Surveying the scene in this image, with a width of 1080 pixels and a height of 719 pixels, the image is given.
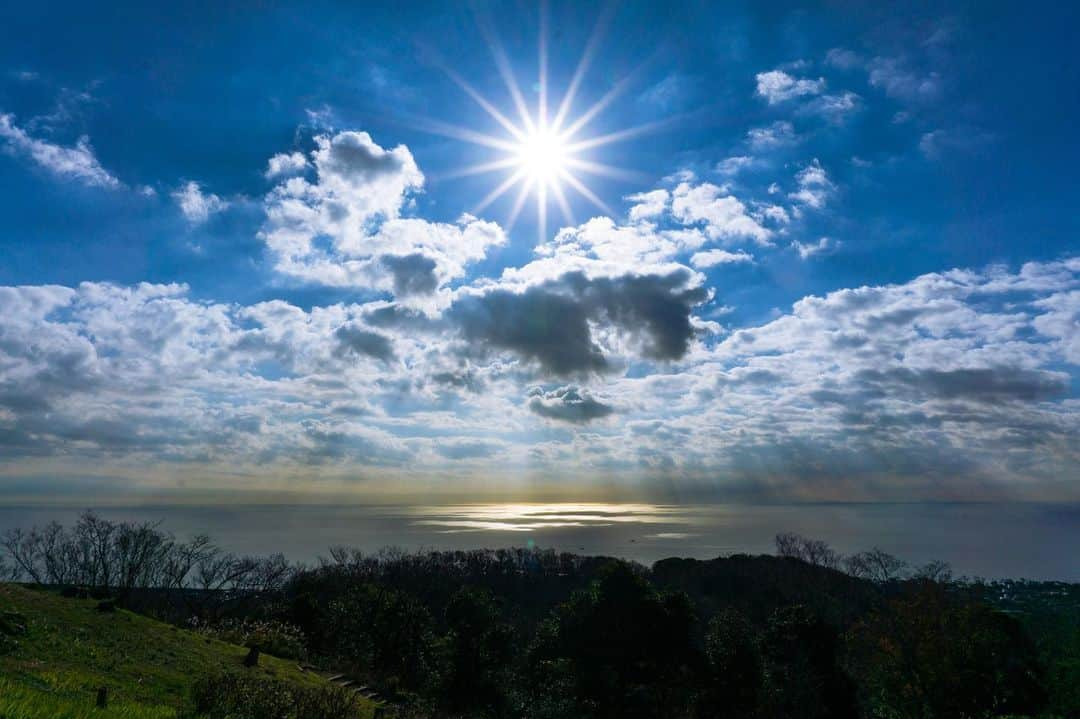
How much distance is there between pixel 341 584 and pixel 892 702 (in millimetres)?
65179

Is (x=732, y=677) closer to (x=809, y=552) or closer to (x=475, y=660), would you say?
(x=475, y=660)

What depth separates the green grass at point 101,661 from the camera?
317 inches

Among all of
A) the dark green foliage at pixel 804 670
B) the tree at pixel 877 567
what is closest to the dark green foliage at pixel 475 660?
the dark green foliage at pixel 804 670

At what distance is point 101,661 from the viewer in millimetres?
17203

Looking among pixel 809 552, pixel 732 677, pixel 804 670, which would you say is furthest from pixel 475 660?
pixel 809 552

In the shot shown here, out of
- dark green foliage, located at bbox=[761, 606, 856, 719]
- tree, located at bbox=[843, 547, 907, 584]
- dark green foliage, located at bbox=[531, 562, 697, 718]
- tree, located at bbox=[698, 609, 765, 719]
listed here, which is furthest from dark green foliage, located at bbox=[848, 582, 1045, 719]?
tree, located at bbox=[843, 547, 907, 584]

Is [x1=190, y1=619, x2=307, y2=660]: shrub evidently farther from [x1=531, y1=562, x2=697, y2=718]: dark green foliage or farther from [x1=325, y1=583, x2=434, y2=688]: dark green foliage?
[x1=325, y1=583, x2=434, y2=688]: dark green foliage

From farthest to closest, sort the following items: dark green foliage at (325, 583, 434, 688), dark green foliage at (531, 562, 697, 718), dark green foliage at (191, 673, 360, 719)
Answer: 1. dark green foliage at (325, 583, 434, 688)
2. dark green foliage at (531, 562, 697, 718)
3. dark green foliage at (191, 673, 360, 719)

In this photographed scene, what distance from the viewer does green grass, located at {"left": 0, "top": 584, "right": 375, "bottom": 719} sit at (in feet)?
26.5

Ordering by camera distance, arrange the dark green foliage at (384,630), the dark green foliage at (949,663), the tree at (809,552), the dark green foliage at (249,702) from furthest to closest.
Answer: the tree at (809,552)
the dark green foliage at (384,630)
the dark green foliage at (949,663)
the dark green foliage at (249,702)

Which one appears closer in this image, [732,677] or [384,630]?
[732,677]

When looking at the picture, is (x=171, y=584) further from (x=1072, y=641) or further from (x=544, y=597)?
(x=1072, y=641)

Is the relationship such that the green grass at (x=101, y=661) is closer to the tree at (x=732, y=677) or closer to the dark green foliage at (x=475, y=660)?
the dark green foliage at (x=475, y=660)

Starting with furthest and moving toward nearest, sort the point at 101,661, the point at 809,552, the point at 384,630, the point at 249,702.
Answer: the point at 809,552 → the point at 384,630 → the point at 101,661 → the point at 249,702
